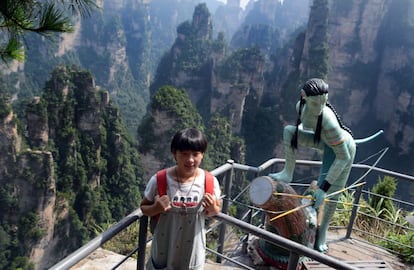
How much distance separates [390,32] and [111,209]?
29.6 meters

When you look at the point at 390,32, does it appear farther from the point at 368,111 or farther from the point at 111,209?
the point at 111,209

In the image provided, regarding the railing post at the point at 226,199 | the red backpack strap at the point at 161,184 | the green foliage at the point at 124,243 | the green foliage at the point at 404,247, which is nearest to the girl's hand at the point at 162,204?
the red backpack strap at the point at 161,184

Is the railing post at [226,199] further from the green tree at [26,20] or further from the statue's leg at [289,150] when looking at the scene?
the green tree at [26,20]

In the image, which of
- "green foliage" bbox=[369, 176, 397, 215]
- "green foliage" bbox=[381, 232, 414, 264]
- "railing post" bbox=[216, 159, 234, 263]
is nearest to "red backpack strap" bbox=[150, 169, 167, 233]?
"railing post" bbox=[216, 159, 234, 263]

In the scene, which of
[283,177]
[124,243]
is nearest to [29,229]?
[124,243]

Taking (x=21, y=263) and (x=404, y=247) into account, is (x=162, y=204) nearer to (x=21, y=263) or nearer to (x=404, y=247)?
(x=404, y=247)

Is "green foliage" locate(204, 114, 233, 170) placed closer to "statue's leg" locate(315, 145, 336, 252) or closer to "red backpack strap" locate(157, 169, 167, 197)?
"statue's leg" locate(315, 145, 336, 252)

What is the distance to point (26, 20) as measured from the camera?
2.64 meters

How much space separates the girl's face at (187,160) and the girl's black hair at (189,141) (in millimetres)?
23

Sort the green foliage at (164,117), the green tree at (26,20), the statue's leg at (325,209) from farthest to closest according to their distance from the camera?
the green foliage at (164,117)
the statue's leg at (325,209)
the green tree at (26,20)

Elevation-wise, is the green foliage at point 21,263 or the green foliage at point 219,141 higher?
the green foliage at point 219,141

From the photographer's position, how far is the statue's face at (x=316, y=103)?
9.09 ft

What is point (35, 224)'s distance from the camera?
16109mm

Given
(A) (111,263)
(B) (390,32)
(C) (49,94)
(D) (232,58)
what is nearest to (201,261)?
(A) (111,263)
